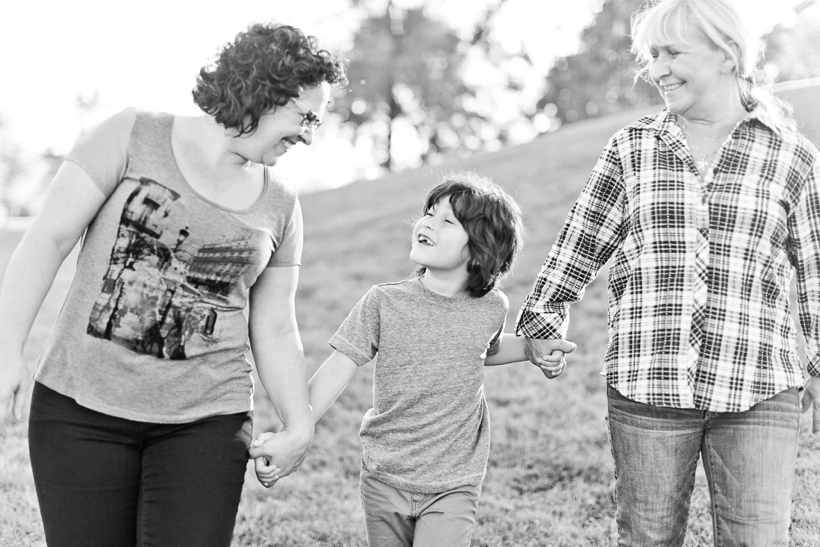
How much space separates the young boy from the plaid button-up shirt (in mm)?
446

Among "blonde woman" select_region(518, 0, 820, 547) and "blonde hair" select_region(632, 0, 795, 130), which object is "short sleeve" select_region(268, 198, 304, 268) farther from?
"blonde hair" select_region(632, 0, 795, 130)

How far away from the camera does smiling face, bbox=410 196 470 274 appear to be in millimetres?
2959

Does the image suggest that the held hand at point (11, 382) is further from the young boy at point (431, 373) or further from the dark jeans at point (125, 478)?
the young boy at point (431, 373)

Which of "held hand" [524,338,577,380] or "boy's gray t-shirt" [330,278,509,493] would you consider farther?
"held hand" [524,338,577,380]

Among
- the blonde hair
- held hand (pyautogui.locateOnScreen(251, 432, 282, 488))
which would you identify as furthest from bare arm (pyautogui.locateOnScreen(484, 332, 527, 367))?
the blonde hair

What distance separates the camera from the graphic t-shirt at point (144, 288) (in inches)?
93.4

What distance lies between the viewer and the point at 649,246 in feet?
8.84

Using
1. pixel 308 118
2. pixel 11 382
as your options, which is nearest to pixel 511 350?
pixel 308 118

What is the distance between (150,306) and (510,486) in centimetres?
312

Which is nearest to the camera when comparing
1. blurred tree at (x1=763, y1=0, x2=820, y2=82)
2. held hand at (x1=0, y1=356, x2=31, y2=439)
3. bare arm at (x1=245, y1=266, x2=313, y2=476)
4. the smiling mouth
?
held hand at (x1=0, y1=356, x2=31, y2=439)

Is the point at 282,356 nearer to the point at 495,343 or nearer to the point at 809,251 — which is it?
the point at 495,343

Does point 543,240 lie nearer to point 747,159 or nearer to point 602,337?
point 602,337

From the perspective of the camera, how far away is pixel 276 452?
269cm

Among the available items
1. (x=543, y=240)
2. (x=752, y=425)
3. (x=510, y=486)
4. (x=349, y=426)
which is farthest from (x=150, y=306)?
(x=543, y=240)
